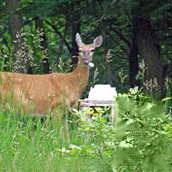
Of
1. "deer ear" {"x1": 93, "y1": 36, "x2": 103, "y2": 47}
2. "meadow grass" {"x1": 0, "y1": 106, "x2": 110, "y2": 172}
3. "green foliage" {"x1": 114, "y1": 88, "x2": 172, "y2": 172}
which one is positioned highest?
"deer ear" {"x1": 93, "y1": 36, "x2": 103, "y2": 47}

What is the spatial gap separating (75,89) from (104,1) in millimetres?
4545

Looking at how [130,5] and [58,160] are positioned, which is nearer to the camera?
[58,160]

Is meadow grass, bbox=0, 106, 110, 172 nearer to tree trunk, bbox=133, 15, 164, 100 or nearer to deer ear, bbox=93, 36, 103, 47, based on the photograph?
deer ear, bbox=93, 36, 103, 47

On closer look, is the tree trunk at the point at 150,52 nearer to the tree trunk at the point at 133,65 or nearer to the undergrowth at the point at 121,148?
the tree trunk at the point at 133,65

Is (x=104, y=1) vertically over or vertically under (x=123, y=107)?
over

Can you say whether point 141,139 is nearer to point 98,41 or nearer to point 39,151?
point 39,151

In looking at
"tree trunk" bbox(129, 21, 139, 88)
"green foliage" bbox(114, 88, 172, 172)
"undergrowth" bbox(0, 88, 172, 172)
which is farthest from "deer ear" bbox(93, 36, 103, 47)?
"green foliage" bbox(114, 88, 172, 172)

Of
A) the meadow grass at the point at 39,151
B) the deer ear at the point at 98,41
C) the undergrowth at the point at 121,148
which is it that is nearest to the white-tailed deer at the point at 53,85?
the deer ear at the point at 98,41

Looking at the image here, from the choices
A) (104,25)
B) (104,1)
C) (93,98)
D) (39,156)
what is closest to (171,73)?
(104,25)

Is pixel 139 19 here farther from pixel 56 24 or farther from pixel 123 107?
pixel 123 107

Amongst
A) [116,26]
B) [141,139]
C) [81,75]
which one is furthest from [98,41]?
[141,139]

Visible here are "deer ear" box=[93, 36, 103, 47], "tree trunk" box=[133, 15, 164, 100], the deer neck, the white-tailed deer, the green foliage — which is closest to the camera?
the green foliage

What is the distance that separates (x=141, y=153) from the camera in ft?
13.3

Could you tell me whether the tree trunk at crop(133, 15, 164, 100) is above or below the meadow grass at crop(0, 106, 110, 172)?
above
